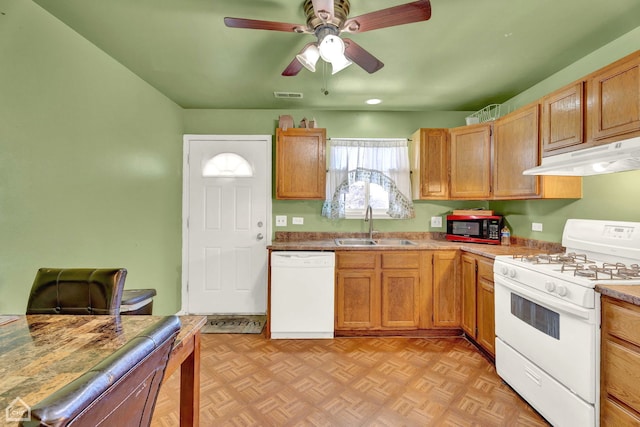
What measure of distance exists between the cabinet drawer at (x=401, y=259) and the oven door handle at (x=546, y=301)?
76 centimetres

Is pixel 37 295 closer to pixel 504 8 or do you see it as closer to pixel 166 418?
pixel 166 418

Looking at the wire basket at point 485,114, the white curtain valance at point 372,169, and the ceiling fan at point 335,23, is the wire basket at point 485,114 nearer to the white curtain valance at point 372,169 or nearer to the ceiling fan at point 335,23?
the white curtain valance at point 372,169

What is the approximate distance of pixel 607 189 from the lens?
6.40 feet

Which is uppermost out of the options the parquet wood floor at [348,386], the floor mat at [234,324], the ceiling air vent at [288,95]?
the ceiling air vent at [288,95]

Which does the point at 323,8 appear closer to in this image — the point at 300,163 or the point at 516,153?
the point at 300,163

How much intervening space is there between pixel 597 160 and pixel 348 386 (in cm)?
214

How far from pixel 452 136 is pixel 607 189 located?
4.41 ft

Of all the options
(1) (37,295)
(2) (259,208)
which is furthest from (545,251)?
(1) (37,295)

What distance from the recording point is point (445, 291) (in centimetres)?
268

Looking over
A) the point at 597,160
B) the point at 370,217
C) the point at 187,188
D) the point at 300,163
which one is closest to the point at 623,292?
the point at 597,160

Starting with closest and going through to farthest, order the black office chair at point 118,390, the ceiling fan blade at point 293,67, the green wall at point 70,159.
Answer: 1. the black office chair at point 118,390
2. the green wall at point 70,159
3. the ceiling fan blade at point 293,67

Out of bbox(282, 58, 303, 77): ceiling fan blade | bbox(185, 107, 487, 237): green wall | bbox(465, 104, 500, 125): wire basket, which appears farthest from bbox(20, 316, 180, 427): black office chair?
bbox(465, 104, 500, 125): wire basket

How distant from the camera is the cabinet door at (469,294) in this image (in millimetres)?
2461

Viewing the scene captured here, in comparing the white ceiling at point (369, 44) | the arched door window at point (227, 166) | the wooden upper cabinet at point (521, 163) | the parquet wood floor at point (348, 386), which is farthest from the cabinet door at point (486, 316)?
the arched door window at point (227, 166)
